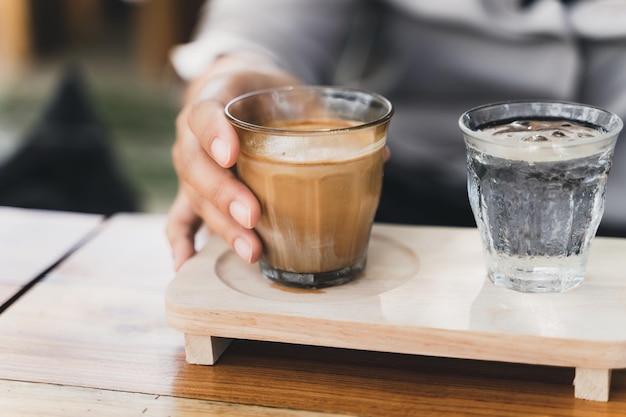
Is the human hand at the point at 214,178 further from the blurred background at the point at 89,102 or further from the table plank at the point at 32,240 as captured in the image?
the blurred background at the point at 89,102

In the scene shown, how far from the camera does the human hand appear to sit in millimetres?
786

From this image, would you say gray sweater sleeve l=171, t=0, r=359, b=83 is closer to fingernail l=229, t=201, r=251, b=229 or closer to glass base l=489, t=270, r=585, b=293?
fingernail l=229, t=201, r=251, b=229

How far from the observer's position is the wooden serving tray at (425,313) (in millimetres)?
670

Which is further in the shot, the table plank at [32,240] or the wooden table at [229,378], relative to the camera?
the table plank at [32,240]

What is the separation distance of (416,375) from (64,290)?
435 millimetres

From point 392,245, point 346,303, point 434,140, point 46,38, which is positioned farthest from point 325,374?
point 46,38

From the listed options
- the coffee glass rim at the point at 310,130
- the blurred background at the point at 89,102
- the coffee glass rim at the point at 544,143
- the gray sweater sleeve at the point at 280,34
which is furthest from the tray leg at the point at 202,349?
the blurred background at the point at 89,102

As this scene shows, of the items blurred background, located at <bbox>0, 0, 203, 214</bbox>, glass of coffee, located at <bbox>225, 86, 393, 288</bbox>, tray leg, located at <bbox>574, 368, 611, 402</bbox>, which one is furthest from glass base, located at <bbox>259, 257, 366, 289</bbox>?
blurred background, located at <bbox>0, 0, 203, 214</bbox>

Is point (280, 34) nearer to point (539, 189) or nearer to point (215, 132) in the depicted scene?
point (215, 132)

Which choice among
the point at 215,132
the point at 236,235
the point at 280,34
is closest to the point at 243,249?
the point at 236,235

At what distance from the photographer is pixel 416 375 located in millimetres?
725

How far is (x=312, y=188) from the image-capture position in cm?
76

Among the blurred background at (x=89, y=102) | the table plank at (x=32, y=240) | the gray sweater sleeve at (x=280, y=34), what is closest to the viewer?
the table plank at (x=32, y=240)

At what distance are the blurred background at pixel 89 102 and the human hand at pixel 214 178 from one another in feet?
1.69
